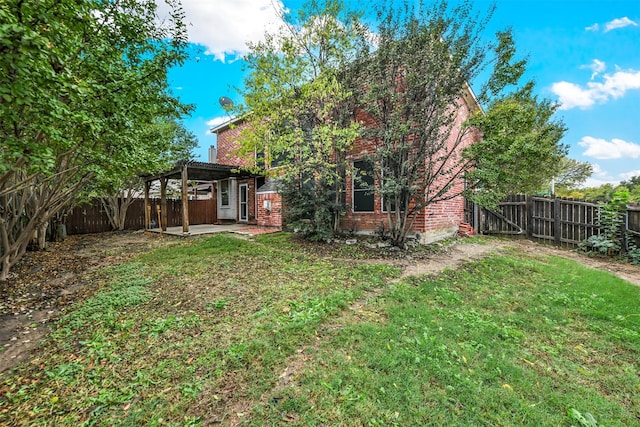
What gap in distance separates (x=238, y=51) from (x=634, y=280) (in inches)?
431

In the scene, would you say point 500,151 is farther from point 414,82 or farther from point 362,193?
point 362,193

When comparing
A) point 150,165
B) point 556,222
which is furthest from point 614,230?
point 150,165

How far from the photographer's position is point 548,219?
8820 mm

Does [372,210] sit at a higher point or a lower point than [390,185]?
lower

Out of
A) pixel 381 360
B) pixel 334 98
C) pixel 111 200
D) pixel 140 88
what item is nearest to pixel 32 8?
pixel 140 88

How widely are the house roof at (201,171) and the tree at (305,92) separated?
9.77ft

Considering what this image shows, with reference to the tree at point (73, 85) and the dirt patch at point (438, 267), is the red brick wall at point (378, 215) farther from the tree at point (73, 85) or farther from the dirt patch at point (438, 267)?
the tree at point (73, 85)

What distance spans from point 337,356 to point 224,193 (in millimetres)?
13514

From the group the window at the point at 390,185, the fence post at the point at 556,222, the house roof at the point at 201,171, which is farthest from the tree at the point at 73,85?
the fence post at the point at 556,222

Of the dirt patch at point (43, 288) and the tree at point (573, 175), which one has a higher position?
the tree at point (573, 175)

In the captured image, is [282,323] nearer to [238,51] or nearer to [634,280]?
[634,280]

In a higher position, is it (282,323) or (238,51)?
(238,51)

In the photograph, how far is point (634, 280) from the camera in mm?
4949

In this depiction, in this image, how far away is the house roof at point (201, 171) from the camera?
398 inches
